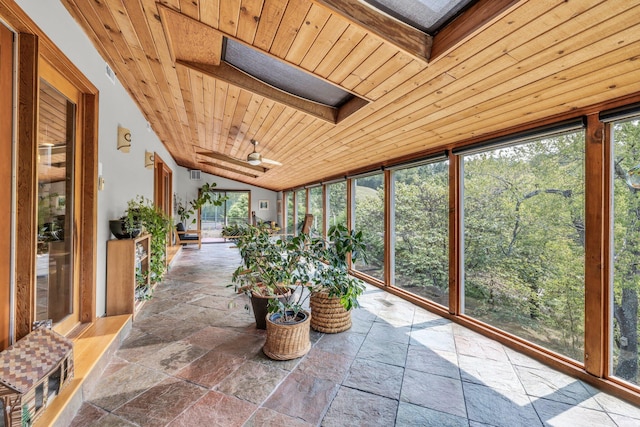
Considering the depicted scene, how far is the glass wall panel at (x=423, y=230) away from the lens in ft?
11.2

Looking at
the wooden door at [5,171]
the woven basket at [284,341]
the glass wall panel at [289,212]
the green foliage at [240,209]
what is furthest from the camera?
the green foliage at [240,209]

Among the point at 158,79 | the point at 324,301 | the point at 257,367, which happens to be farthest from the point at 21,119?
the point at 324,301

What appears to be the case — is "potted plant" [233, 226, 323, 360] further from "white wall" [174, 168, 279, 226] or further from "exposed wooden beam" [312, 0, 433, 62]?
"white wall" [174, 168, 279, 226]

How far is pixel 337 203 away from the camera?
6133mm

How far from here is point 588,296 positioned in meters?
2.08

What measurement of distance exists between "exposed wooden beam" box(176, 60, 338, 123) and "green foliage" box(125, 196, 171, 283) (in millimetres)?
1563

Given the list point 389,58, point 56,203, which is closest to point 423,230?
point 389,58

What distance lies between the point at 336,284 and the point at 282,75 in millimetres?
1914

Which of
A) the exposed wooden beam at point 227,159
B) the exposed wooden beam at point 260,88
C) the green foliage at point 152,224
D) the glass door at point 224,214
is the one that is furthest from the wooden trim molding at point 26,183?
the glass door at point 224,214

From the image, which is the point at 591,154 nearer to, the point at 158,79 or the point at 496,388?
the point at 496,388

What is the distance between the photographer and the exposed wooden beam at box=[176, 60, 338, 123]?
2.52 meters

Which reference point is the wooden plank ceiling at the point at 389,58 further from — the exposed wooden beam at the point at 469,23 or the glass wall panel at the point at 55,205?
the glass wall panel at the point at 55,205

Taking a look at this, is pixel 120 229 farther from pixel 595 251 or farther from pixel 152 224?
pixel 595 251

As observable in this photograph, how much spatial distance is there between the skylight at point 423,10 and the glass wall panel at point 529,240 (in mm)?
1553
